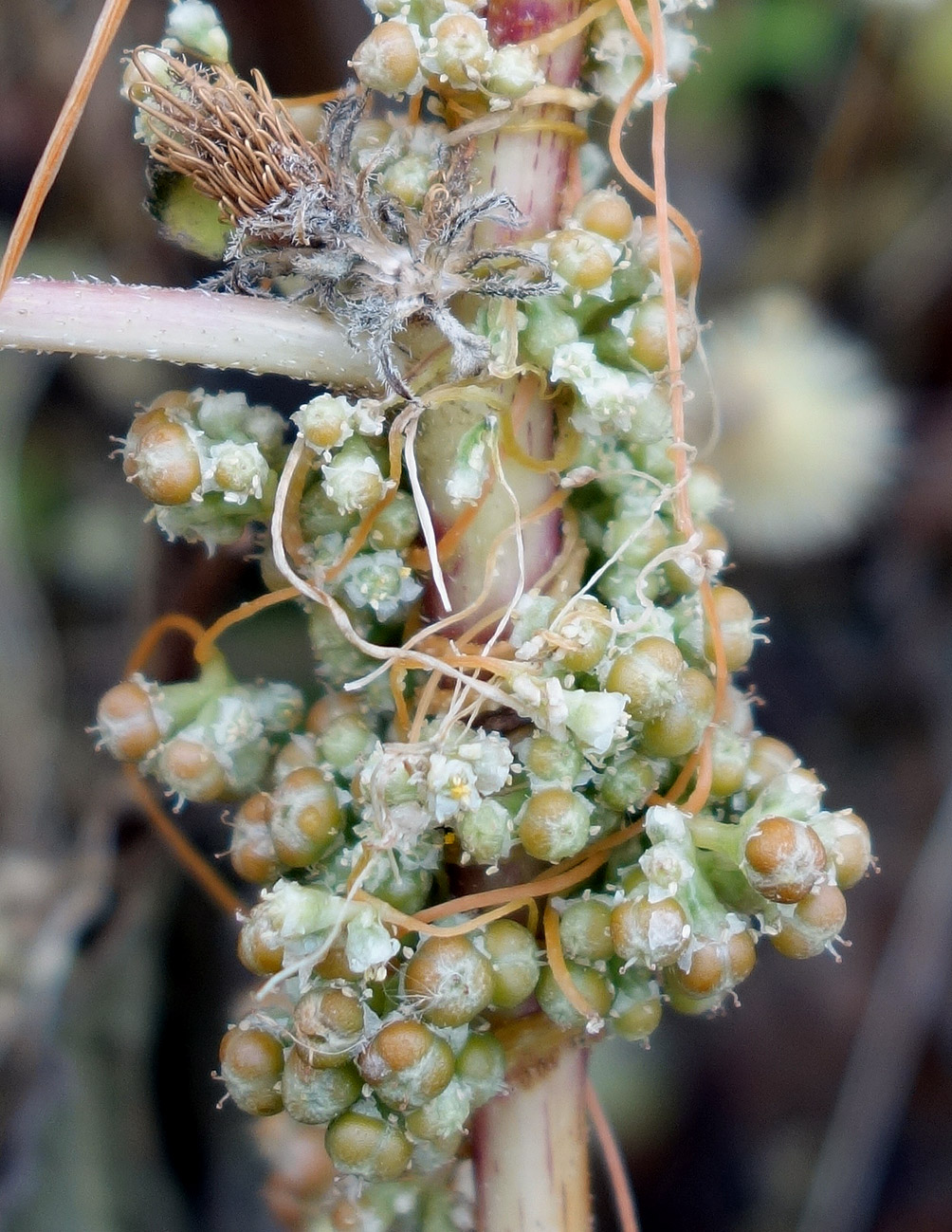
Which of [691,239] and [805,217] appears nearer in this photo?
[691,239]

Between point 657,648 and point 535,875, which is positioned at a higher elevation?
point 657,648

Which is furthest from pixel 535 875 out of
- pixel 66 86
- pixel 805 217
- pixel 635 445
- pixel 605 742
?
pixel 66 86

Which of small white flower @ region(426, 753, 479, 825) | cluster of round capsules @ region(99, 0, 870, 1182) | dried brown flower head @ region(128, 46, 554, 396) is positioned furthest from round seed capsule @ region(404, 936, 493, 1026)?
dried brown flower head @ region(128, 46, 554, 396)

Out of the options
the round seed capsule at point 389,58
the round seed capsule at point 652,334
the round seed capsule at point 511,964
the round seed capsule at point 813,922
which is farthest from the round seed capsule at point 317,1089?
the round seed capsule at point 389,58

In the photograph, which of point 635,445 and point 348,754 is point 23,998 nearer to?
point 348,754

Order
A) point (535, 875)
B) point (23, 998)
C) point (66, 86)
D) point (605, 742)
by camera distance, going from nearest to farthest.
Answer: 1. point (605, 742)
2. point (535, 875)
3. point (23, 998)
4. point (66, 86)

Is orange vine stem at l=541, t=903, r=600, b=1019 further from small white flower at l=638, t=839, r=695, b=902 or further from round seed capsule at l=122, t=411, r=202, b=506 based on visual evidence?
round seed capsule at l=122, t=411, r=202, b=506
